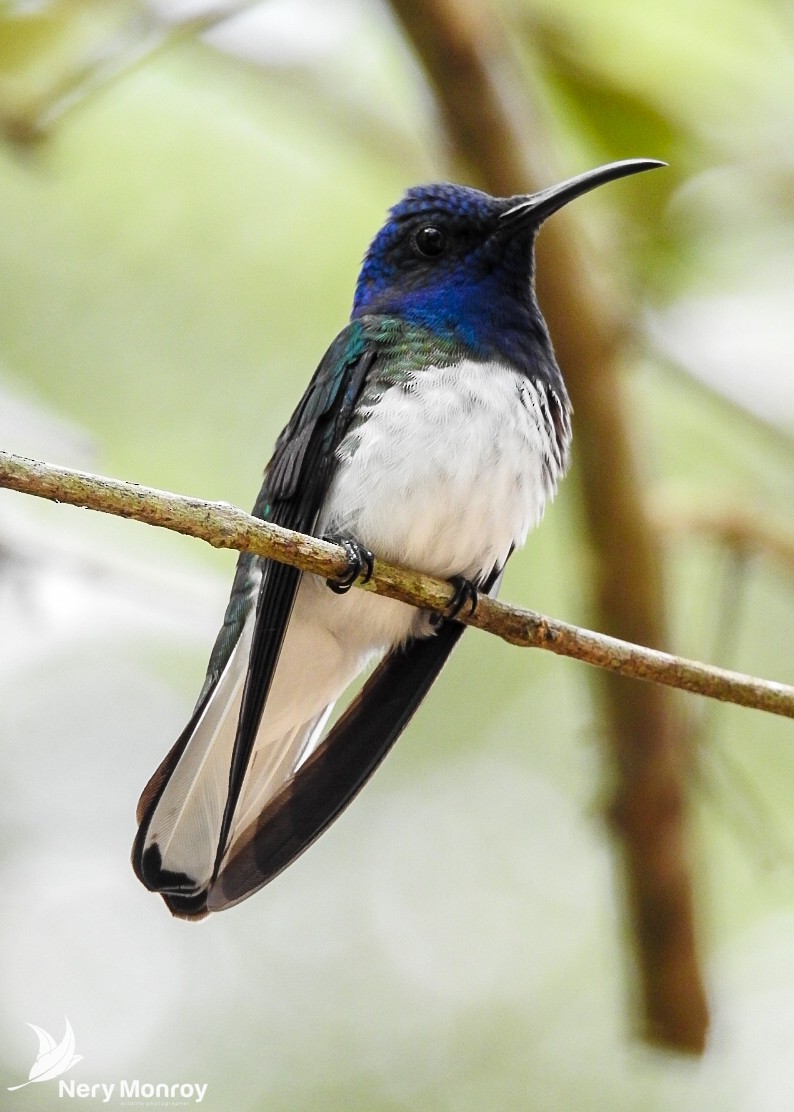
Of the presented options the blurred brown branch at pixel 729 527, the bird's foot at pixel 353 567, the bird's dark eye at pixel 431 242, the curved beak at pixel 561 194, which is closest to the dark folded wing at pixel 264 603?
the bird's foot at pixel 353 567

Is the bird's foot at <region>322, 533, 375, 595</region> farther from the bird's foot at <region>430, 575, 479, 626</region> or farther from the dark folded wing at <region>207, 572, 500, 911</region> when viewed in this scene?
the dark folded wing at <region>207, 572, 500, 911</region>

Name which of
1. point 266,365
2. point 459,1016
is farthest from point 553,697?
point 266,365

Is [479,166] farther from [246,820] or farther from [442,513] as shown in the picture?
[246,820]

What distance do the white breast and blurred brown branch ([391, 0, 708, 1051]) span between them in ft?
3.58

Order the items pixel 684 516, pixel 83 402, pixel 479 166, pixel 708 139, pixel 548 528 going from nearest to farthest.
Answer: pixel 479 166 < pixel 684 516 < pixel 708 139 < pixel 83 402 < pixel 548 528

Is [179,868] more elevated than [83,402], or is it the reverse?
[83,402]

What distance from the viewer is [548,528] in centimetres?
775

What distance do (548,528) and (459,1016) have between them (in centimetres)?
286
